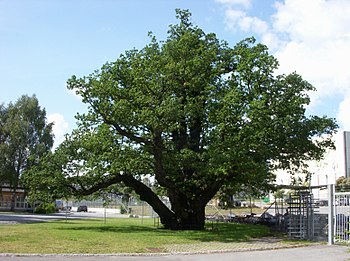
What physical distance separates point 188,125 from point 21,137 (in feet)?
120

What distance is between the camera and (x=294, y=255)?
1697 cm

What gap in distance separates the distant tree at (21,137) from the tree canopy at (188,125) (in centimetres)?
3067

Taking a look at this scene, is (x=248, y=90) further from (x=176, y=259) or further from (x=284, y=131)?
(x=176, y=259)

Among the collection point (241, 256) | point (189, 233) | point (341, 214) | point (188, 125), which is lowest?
point (189, 233)

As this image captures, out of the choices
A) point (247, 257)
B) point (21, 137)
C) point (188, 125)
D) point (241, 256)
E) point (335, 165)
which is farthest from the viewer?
point (335, 165)

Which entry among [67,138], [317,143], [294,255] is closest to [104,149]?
[67,138]

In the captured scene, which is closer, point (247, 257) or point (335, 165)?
point (247, 257)

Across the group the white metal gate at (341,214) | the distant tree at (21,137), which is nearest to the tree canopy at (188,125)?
the white metal gate at (341,214)

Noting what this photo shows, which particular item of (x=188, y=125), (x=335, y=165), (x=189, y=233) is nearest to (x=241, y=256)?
(x=189, y=233)

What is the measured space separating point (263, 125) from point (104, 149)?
953 centimetres

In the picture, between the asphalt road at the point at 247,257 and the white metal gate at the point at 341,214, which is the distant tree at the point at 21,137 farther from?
the asphalt road at the point at 247,257

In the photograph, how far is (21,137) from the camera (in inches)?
2304

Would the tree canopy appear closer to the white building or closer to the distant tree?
the distant tree

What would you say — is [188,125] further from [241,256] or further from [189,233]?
[241,256]
